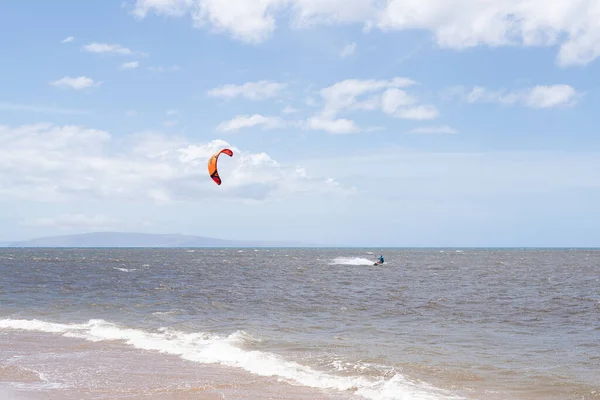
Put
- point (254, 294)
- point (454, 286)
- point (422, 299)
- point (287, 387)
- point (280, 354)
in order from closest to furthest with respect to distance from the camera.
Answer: point (287, 387)
point (280, 354)
point (422, 299)
point (254, 294)
point (454, 286)

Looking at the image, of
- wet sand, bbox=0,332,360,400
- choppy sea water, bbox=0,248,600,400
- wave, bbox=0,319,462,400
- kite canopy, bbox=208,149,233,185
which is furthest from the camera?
kite canopy, bbox=208,149,233,185

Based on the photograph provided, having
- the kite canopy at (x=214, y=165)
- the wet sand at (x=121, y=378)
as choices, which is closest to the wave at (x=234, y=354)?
the wet sand at (x=121, y=378)

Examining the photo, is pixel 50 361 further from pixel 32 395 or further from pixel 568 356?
pixel 568 356

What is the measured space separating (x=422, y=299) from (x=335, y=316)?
984 centimetres

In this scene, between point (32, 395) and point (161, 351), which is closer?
point (32, 395)

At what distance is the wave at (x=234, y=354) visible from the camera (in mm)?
13398

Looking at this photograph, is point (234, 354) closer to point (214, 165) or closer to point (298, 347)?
point (298, 347)

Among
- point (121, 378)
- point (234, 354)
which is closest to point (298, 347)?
point (234, 354)

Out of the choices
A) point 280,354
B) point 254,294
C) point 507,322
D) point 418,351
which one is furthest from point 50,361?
point 254,294

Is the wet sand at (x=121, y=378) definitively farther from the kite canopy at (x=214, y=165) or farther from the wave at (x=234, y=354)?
the kite canopy at (x=214, y=165)

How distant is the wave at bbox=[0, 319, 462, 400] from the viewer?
13398 mm

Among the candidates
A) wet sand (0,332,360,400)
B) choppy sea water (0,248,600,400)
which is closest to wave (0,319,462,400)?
choppy sea water (0,248,600,400)

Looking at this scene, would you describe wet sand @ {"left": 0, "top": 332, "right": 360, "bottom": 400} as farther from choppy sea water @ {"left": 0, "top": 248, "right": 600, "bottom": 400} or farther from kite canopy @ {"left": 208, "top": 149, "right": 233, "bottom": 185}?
kite canopy @ {"left": 208, "top": 149, "right": 233, "bottom": 185}

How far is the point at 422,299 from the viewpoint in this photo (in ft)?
114
